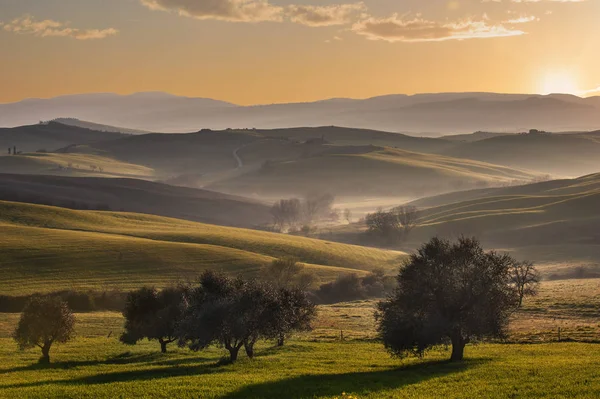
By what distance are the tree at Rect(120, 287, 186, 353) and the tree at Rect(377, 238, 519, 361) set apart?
62.8ft

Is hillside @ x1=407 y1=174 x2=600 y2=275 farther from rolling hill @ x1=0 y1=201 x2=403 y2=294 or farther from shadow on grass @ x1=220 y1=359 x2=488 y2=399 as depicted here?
shadow on grass @ x1=220 y1=359 x2=488 y2=399

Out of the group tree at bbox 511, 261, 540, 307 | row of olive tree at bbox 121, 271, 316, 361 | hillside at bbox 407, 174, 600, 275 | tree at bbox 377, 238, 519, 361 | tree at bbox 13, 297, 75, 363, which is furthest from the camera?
hillside at bbox 407, 174, 600, 275

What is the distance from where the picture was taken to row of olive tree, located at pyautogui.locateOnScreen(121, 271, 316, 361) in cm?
4438

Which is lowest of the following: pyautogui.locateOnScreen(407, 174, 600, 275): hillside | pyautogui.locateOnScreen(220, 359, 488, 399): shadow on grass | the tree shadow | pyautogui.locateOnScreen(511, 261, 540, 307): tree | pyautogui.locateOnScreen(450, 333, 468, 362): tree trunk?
the tree shadow

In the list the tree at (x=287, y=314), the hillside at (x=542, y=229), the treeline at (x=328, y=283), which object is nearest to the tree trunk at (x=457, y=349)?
the tree at (x=287, y=314)

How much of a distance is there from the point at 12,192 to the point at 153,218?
2317 inches

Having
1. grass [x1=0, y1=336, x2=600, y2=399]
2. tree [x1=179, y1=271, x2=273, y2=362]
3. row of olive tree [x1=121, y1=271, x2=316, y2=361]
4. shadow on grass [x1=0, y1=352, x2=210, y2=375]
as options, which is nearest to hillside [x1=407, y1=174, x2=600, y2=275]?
grass [x1=0, y1=336, x2=600, y2=399]

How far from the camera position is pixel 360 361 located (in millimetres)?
43562

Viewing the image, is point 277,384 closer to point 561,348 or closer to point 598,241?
point 561,348

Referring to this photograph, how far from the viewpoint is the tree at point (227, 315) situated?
44.2 m

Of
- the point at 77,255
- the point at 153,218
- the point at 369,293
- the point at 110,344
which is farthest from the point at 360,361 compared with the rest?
the point at 153,218

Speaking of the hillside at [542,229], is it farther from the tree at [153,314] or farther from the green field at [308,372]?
the tree at [153,314]

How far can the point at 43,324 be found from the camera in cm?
5147

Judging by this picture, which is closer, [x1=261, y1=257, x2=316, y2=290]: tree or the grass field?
the grass field
